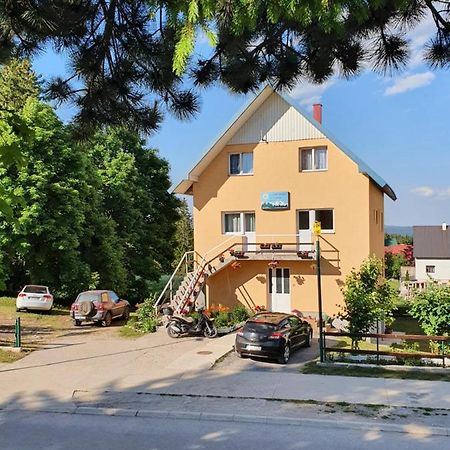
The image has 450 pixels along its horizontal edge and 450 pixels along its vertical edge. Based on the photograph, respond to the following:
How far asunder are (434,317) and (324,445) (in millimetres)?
8668

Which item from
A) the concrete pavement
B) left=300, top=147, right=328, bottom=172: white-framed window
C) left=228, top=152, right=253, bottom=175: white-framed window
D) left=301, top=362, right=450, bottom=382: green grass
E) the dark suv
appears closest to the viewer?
the concrete pavement

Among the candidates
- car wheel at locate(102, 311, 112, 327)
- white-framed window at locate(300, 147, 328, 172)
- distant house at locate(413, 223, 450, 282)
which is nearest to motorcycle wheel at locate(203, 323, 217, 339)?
car wheel at locate(102, 311, 112, 327)

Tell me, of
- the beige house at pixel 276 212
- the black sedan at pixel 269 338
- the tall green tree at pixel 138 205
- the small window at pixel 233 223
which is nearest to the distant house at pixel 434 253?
the tall green tree at pixel 138 205

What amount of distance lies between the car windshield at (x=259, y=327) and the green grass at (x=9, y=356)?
6.89 m

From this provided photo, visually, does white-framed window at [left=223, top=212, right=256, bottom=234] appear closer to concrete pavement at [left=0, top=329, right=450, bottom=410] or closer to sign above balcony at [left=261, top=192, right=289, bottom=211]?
sign above balcony at [left=261, top=192, right=289, bottom=211]

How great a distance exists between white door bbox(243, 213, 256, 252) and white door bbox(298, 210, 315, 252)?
2.29 metres

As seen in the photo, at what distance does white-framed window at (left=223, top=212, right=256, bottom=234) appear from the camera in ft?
85.3

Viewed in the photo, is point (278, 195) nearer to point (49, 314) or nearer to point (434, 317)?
point (434, 317)

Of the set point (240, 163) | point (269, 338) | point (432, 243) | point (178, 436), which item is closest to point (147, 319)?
point (269, 338)

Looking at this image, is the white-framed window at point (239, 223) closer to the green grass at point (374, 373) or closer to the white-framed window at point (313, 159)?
the white-framed window at point (313, 159)

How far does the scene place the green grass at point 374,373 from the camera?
12922mm

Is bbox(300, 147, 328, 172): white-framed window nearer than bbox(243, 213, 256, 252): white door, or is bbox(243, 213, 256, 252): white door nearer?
bbox(300, 147, 328, 172): white-framed window

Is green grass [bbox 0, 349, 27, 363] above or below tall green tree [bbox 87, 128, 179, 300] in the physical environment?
below

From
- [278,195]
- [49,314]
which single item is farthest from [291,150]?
[49,314]
